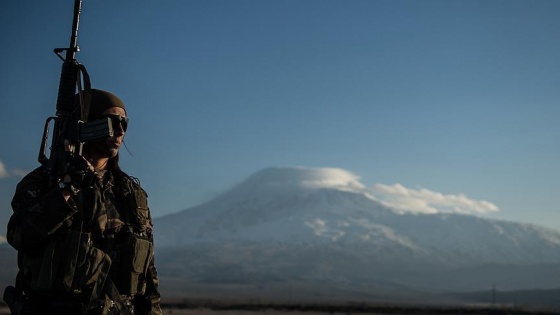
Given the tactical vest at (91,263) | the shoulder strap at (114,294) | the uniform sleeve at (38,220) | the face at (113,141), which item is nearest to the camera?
the uniform sleeve at (38,220)

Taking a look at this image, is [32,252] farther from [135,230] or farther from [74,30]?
[74,30]

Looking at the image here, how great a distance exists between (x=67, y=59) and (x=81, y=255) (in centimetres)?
142

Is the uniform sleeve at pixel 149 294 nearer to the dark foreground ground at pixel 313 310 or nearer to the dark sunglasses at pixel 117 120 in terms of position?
the dark sunglasses at pixel 117 120

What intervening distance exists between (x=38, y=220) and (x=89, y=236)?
37 centimetres

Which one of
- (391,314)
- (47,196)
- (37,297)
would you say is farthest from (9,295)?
(391,314)

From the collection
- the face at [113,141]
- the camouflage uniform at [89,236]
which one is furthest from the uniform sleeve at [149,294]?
the face at [113,141]

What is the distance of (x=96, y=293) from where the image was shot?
4.17m

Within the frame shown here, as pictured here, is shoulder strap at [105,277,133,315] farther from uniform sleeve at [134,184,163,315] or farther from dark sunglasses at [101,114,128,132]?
dark sunglasses at [101,114,128,132]

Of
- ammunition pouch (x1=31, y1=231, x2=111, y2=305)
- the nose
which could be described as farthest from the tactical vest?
the nose

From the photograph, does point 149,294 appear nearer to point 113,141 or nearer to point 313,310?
point 113,141

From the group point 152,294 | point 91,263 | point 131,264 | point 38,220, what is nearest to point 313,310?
point 152,294

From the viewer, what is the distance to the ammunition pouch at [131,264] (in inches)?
173

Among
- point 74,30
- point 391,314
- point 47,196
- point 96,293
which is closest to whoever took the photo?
point 47,196

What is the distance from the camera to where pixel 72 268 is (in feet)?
13.0
